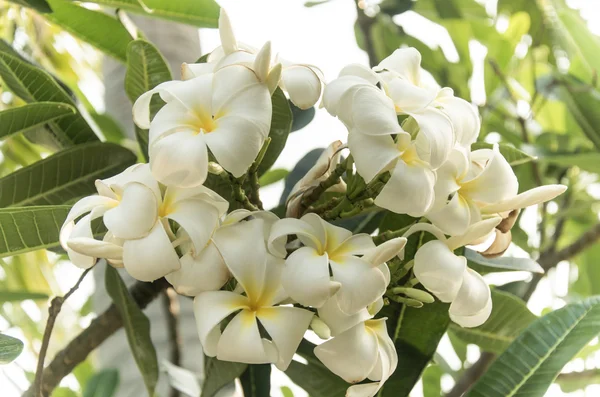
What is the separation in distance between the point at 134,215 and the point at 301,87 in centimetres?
14

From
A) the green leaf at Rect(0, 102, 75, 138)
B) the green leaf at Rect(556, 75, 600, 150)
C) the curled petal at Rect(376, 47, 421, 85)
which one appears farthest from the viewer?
the green leaf at Rect(556, 75, 600, 150)

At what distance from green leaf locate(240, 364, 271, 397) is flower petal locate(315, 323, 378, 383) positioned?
231 mm

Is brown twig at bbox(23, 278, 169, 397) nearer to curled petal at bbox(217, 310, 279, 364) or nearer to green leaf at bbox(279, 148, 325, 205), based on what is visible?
green leaf at bbox(279, 148, 325, 205)

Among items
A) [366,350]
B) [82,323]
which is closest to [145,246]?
[366,350]

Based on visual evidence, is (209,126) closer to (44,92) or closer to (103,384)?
(44,92)

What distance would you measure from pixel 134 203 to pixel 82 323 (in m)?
1.13

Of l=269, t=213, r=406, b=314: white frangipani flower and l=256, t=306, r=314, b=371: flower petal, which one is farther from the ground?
l=269, t=213, r=406, b=314: white frangipani flower

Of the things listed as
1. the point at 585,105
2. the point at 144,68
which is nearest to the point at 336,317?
the point at 144,68

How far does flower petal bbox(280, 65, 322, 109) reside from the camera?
392mm

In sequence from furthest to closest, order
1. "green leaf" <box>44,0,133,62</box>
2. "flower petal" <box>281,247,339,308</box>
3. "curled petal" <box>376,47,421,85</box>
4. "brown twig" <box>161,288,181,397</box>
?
"brown twig" <box>161,288,181,397</box>
"green leaf" <box>44,0,133,62</box>
"curled petal" <box>376,47,421,85</box>
"flower petal" <box>281,247,339,308</box>

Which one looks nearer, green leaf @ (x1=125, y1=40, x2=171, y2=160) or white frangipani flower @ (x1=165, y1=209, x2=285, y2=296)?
white frangipani flower @ (x1=165, y1=209, x2=285, y2=296)

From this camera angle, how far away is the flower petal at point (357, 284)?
330 mm

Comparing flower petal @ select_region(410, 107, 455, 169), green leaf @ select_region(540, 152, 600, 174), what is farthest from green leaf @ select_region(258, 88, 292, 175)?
green leaf @ select_region(540, 152, 600, 174)

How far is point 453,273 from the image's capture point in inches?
14.5
